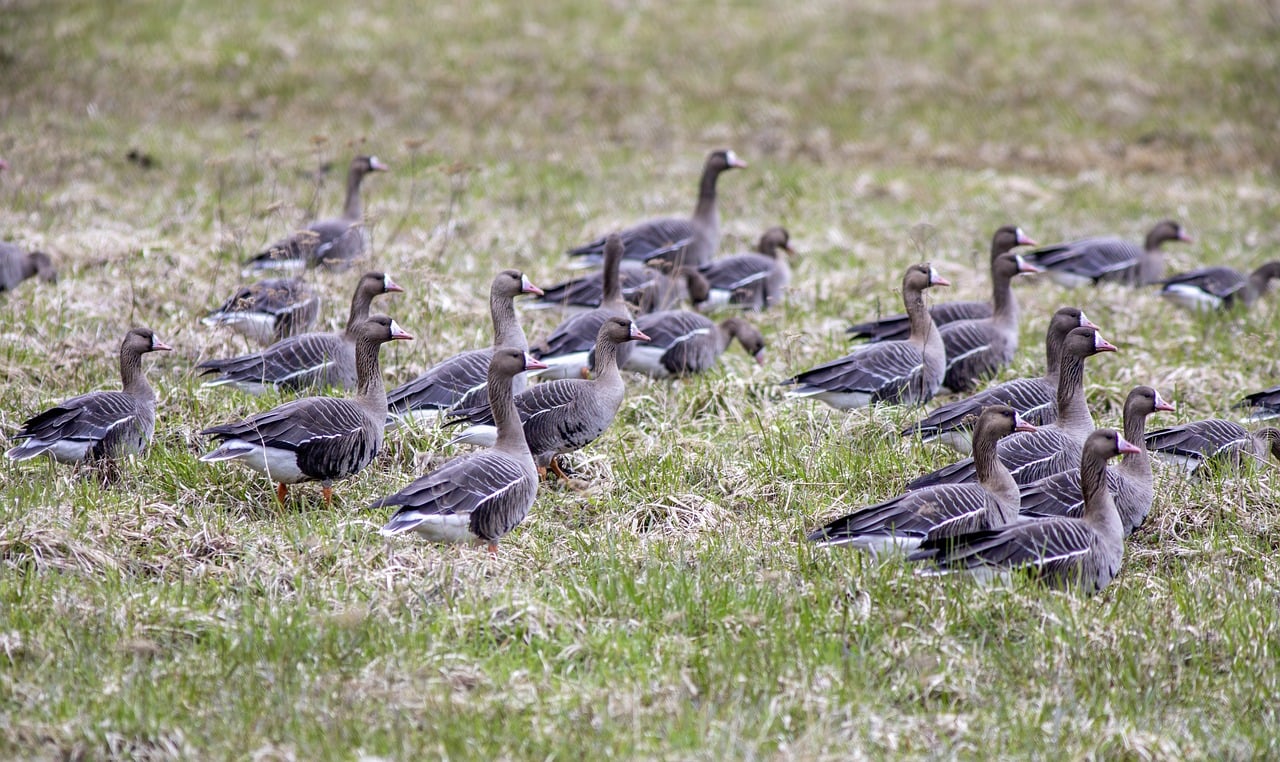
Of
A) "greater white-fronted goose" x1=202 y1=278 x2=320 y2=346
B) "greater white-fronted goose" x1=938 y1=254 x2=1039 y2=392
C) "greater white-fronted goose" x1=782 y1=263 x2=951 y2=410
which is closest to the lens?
"greater white-fronted goose" x1=782 y1=263 x2=951 y2=410

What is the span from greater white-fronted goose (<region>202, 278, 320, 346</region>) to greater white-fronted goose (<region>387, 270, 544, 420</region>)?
1.33m

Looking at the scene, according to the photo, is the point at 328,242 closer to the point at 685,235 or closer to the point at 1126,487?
the point at 685,235

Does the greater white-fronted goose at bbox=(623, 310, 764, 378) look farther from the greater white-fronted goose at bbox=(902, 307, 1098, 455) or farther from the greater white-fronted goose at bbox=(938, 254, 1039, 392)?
the greater white-fronted goose at bbox=(902, 307, 1098, 455)

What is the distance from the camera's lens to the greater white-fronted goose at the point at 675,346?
32.5 ft

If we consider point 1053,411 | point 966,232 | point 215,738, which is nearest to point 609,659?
point 215,738

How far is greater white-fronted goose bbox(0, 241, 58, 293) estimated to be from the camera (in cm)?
1036

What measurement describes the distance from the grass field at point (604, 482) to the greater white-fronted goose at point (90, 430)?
188 millimetres

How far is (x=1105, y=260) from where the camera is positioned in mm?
12750

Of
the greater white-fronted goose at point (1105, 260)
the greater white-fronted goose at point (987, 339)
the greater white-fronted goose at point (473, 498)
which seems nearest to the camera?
the greater white-fronted goose at point (473, 498)

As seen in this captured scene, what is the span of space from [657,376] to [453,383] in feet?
7.03

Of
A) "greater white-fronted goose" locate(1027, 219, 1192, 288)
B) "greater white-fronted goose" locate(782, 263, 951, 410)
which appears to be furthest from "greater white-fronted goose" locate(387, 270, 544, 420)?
"greater white-fronted goose" locate(1027, 219, 1192, 288)

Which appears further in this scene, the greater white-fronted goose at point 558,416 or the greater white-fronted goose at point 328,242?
the greater white-fronted goose at point 328,242

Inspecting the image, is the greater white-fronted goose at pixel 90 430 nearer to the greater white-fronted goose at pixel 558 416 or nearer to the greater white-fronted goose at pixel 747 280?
the greater white-fronted goose at pixel 558 416

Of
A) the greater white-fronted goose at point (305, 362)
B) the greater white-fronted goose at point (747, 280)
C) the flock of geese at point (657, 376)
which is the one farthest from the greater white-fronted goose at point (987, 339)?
the greater white-fronted goose at point (305, 362)
